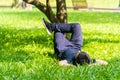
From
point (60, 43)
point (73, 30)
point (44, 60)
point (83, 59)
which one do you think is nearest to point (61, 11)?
point (73, 30)

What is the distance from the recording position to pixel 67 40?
25.1 ft

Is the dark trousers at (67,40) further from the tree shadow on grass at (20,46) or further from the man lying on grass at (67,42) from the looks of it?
the tree shadow on grass at (20,46)

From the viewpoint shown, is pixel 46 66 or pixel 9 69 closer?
pixel 9 69

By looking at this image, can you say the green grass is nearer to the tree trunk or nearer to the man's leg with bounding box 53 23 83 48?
the man's leg with bounding box 53 23 83 48

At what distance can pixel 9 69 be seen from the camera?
6.01 m

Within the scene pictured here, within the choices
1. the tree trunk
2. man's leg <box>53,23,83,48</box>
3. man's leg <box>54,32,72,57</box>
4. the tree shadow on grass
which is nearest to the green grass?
the tree shadow on grass

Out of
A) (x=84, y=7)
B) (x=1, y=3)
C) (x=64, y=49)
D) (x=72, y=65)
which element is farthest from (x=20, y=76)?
(x=1, y=3)

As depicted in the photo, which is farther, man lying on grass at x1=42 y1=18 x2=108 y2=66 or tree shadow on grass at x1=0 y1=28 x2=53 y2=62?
tree shadow on grass at x1=0 y1=28 x2=53 y2=62

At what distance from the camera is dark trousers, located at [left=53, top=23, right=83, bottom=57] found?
24.6 feet

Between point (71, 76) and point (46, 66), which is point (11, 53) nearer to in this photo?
point (46, 66)

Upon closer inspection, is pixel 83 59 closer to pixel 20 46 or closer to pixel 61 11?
pixel 20 46

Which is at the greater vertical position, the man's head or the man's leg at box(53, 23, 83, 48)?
the man's leg at box(53, 23, 83, 48)

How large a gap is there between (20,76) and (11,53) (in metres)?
2.22

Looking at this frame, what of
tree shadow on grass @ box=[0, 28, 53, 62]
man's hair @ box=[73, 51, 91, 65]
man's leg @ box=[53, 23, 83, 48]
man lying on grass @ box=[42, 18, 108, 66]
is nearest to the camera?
man's hair @ box=[73, 51, 91, 65]
